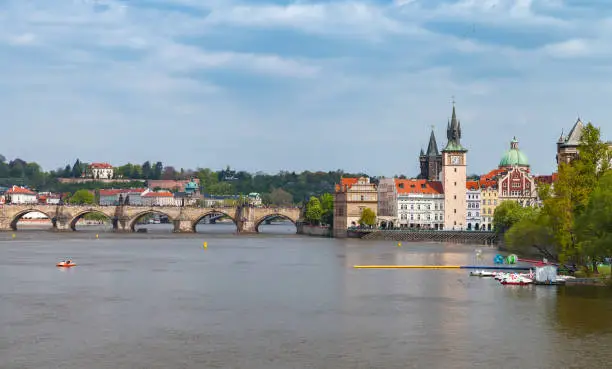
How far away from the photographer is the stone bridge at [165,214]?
18975 centimetres

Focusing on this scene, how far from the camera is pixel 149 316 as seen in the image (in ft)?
180

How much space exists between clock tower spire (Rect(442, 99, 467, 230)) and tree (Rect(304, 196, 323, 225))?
25.7 meters

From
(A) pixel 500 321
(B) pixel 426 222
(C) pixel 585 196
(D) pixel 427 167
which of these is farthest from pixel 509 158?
(A) pixel 500 321

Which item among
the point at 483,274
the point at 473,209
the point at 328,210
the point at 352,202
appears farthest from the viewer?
the point at 328,210

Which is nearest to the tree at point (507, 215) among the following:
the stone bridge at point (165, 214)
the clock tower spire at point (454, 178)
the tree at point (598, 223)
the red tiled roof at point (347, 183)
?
the clock tower spire at point (454, 178)

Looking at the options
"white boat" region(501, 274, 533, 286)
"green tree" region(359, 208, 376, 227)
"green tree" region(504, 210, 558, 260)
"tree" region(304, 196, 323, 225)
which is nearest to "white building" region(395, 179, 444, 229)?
"green tree" region(359, 208, 376, 227)

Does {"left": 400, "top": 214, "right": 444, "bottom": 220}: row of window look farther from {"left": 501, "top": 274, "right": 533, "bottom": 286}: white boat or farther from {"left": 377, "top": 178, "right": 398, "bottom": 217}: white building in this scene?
{"left": 501, "top": 274, "right": 533, "bottom": 286}: white boat

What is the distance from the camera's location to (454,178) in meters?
171

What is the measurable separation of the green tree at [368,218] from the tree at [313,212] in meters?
16.9

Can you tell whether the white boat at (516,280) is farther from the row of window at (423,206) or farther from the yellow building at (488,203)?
the yellow building at (488,203)

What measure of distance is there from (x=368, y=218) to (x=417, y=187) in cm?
1032

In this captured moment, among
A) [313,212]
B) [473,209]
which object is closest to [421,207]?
[473,209]

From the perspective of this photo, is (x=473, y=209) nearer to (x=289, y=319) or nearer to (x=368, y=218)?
(x=368, y=218)

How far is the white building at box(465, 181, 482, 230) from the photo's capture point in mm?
173625
